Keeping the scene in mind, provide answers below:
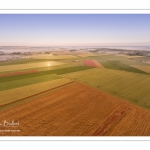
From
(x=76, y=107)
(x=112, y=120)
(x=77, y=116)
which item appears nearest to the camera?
(x=112, y=120)

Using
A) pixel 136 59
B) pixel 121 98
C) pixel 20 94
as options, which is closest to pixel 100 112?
pixel 121 98

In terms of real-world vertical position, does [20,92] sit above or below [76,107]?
above

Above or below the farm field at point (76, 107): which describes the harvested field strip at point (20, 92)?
above

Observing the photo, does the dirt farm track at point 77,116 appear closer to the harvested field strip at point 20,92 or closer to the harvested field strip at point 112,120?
the harvested field strip at point 112,120

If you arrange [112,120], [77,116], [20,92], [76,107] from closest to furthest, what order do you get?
[112,120], [77,116], [76,107], [20,92]

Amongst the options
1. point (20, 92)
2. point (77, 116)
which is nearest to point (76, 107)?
point (77, 116)

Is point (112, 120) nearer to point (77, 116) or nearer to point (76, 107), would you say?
point (77, 116)

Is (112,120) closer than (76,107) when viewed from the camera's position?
Yes

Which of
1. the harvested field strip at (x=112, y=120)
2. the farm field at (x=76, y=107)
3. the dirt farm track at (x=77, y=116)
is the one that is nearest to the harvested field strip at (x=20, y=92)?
the farm field at (x=76, y=107)
